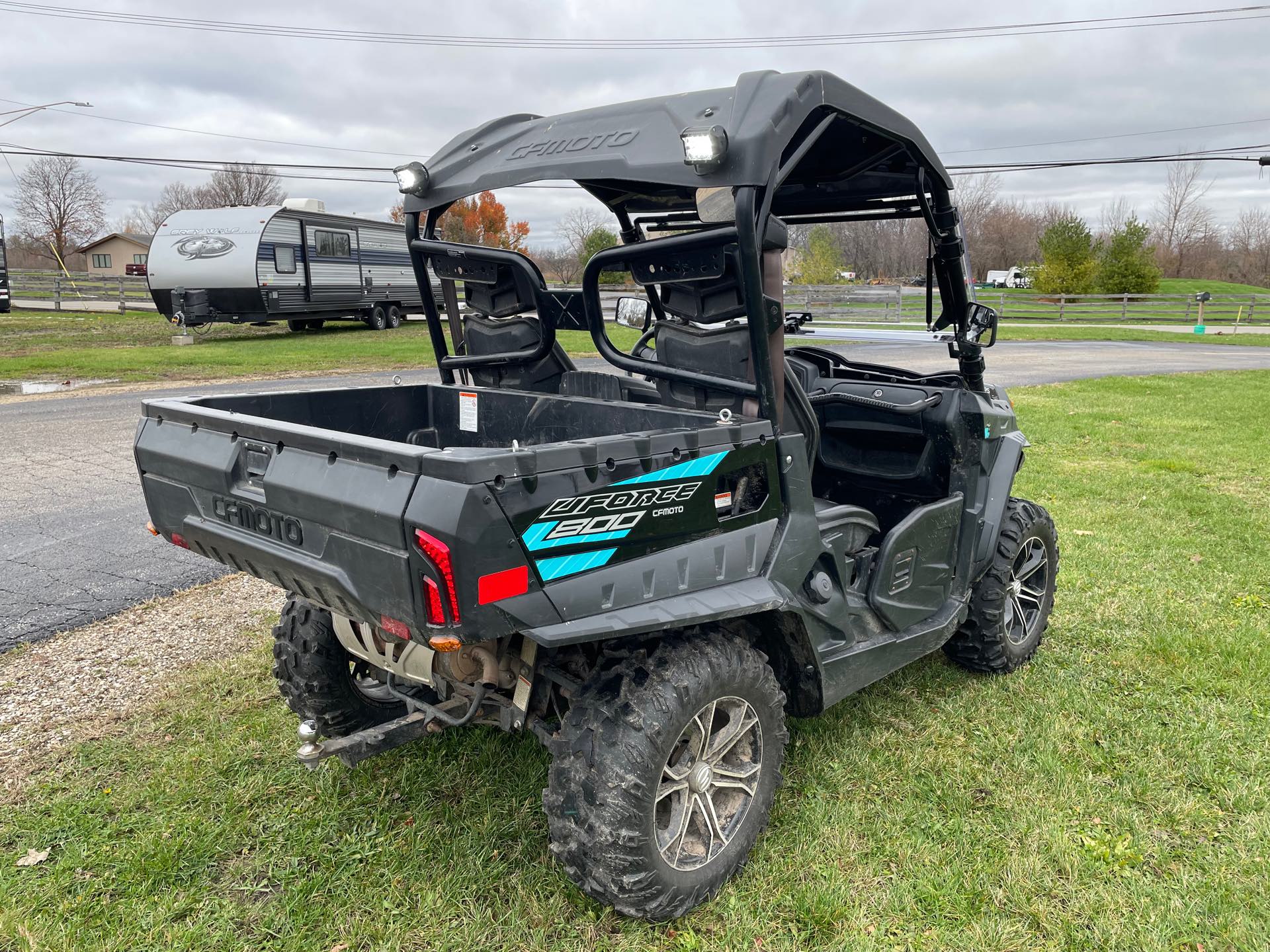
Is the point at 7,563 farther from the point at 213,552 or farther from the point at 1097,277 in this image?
the point at 1097,277

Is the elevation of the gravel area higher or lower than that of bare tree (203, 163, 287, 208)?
lower

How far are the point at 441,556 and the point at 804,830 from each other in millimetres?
1724

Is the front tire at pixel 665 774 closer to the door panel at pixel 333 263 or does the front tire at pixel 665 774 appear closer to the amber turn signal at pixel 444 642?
the amber turn signal at pixel 444 642

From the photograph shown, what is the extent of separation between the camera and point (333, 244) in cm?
2303

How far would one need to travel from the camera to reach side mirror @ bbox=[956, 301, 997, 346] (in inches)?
143

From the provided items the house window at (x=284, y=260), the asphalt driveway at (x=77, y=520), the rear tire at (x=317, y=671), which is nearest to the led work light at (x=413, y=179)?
A: the rear tire at (x=317, y=671)

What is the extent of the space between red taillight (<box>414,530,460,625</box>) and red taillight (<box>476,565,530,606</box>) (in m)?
0.06

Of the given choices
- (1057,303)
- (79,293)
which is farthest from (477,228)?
(1057,303)

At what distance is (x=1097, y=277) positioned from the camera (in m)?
42.1

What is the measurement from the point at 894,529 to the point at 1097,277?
44.6m

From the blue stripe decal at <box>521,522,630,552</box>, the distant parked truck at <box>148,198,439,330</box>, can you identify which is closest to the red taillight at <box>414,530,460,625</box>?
the blue stripe decal at <box>521,522,630,552</box>

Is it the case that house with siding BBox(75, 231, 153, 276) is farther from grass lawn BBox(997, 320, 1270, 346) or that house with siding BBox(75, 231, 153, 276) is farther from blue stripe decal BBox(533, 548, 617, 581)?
blue stripe decal BBox(533, 548, 617, 581)

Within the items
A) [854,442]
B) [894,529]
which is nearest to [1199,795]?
[894,529]

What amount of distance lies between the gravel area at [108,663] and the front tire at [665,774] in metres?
2.21
